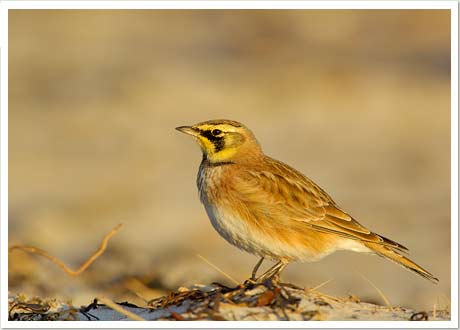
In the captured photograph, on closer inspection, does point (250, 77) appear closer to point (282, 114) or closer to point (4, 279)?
point (282, 114)

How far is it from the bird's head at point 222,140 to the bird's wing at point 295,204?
0.74 ft

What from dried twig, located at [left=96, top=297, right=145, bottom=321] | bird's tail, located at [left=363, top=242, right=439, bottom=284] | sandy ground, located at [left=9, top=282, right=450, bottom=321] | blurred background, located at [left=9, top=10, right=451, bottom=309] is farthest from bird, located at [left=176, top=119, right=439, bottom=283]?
dried twig, located at [left=96, top=297, right=145, bottom=321]

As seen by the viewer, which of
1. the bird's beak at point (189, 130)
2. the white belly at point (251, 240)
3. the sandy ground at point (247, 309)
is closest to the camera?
the sandy ground at point (247, 309)

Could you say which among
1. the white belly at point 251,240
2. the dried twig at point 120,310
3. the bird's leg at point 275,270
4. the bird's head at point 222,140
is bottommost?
the dried twig at point 120,310

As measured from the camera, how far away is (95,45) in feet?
67.9

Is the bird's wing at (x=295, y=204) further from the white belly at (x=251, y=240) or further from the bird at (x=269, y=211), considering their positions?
the white belly at (x=251, y=240)

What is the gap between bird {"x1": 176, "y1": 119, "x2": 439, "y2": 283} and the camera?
6828 millimetres

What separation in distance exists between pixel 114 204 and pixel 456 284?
604 cm

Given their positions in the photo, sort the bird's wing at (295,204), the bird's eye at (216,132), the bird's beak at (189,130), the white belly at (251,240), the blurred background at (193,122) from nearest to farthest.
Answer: the white belly at (251,240)
the bird's wing at (295,204)
the bird's beak at (189,130)
the bird's eye at (216,132)
the blurred background at (193,122)

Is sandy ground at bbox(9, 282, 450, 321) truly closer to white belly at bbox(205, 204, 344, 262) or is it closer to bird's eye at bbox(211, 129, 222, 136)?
white belly at bbox(205, 204, 344, 262)

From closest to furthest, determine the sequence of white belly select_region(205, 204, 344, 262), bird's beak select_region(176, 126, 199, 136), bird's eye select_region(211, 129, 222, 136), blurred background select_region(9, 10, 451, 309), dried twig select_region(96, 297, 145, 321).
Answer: dried twig select_region(96, 297, 145, 321) → white belly select_region(205, 204, 344, 262) → bird's beak select_region(176, 126, 199, 136) → bird's eye select_region(211, 129, 222, 136) → blurred background select_region(9, 10, 451, 309)

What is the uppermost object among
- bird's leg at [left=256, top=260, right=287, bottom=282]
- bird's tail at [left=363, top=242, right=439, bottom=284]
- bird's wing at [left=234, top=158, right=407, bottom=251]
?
bird's wing at [left=234, top=158, right=407, bottom=251]

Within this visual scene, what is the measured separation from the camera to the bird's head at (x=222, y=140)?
7293 millimetres

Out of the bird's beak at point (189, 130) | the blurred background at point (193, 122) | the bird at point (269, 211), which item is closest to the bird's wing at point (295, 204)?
the bird at point (269, 211)
